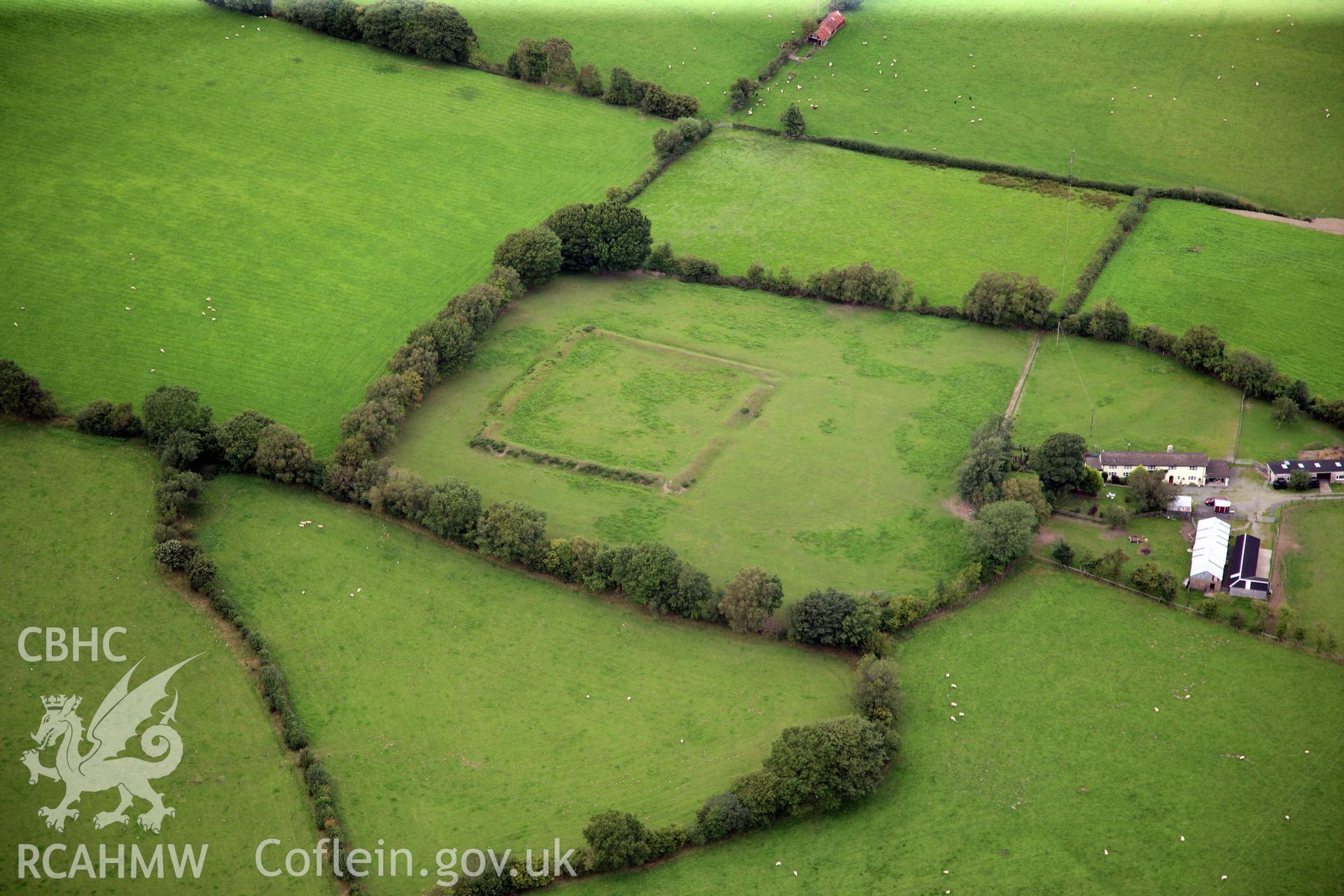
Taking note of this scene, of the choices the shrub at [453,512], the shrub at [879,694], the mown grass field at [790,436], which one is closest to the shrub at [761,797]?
the shrub at [879,694]

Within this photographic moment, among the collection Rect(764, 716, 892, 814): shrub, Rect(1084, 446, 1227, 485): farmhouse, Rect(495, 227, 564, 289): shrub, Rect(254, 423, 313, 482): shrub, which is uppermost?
Rect(495, 227, 564, 289): shrub

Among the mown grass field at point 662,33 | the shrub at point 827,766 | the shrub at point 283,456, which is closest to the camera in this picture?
the shrub at point 827,766

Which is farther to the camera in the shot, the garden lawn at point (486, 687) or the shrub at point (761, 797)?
the garden lawn at point (486, 687)

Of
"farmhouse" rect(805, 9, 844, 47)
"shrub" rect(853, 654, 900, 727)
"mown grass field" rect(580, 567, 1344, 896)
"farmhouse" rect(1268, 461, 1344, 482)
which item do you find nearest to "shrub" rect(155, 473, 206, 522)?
"mown grass field" rect(580, 567, 1344, 896)

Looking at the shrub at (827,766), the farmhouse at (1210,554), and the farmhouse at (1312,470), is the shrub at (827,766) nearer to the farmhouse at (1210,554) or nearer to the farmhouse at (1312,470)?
the farmhouse at (1210,554)

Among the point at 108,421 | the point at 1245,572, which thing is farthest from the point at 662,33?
the point at 1245,572

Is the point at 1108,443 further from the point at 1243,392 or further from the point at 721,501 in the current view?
the point at 721,501

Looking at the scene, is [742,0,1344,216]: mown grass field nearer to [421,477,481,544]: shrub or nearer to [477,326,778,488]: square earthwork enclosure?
[477,326,778,488]: square earthwork enclosure

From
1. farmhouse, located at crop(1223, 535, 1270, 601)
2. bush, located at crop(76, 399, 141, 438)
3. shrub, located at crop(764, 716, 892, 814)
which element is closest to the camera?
shrub, located at crop(764, 716, 892, 814)

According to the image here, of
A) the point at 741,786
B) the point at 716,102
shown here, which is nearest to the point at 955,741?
the point at 741,786
